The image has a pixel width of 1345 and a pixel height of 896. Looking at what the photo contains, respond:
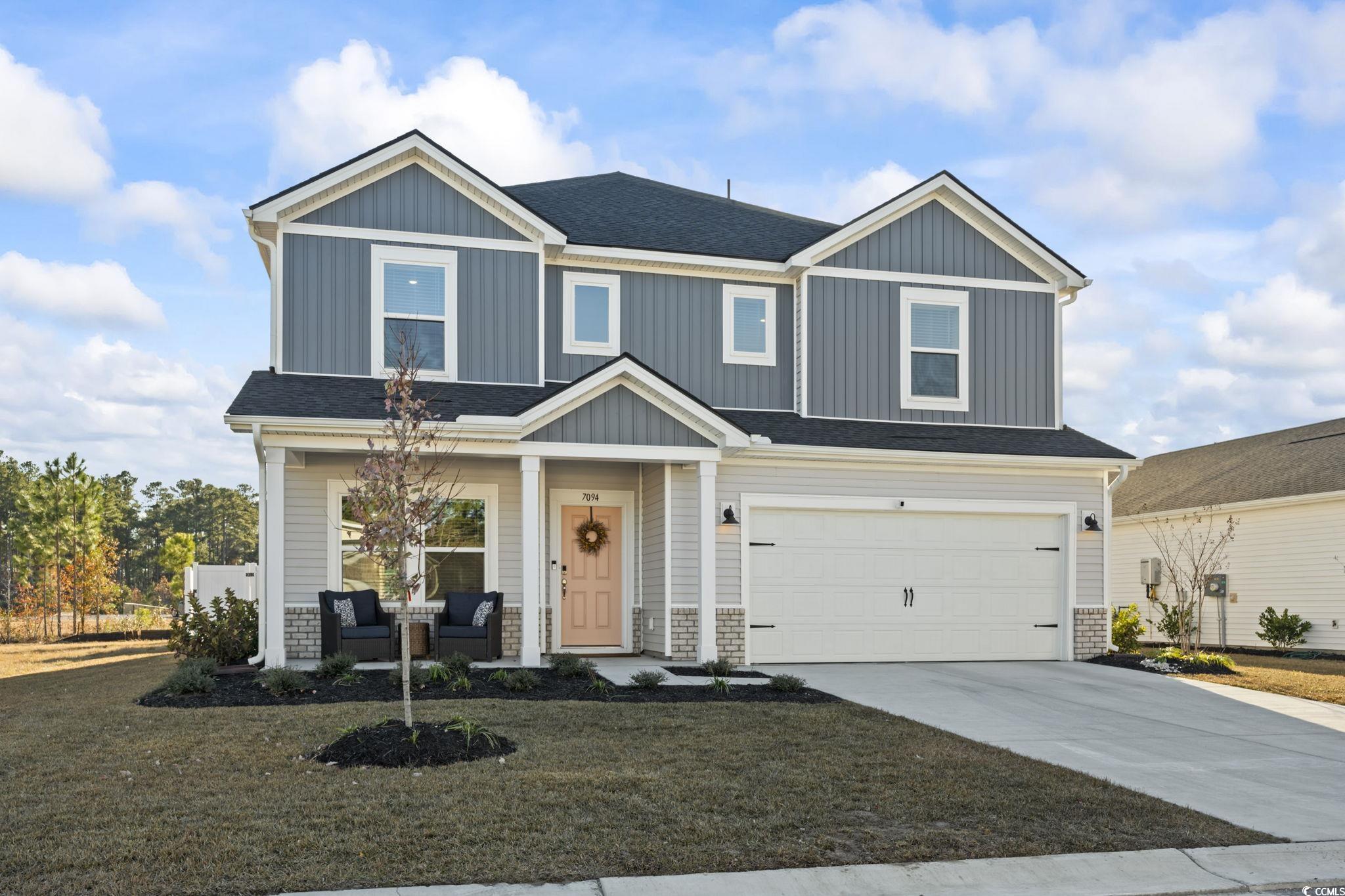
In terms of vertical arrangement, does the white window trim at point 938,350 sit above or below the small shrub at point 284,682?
above

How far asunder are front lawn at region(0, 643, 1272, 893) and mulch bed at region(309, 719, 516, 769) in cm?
17

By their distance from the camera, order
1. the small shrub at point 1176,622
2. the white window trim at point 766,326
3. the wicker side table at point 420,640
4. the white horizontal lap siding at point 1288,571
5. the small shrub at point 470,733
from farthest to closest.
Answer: the white horizontal lap siding at point 1288,571, the small shrub at point 1176,622, the white window trim at point 766,326, the wicker side table at point 420,640, the small shrub at point 470,733

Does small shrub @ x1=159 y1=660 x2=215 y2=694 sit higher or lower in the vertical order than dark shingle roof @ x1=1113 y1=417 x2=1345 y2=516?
lower

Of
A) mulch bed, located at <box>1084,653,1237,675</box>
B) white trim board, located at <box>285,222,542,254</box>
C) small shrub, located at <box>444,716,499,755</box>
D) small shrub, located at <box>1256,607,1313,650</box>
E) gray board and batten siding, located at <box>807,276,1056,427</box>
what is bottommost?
small shrub, located at <box>1256,607,1313,650</box>

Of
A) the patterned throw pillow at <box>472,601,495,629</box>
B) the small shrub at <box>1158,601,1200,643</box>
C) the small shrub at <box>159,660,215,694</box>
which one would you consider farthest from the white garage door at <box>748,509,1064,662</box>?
the small shrub at <box>159,660,215,694</box>

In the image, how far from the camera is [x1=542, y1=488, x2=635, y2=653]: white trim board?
599 inches

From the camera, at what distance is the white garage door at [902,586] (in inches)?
561

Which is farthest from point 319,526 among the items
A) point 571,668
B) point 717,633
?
point 717,633

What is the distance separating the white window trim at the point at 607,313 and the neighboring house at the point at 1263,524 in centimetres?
1275

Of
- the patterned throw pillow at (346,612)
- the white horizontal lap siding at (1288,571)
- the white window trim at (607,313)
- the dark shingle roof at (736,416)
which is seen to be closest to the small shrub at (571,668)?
the patterned throw pillow at (346,612)

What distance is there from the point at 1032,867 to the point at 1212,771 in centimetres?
315

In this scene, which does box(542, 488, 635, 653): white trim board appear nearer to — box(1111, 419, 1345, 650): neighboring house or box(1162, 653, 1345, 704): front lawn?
box(1162, 653, 1345, 704): front lawn

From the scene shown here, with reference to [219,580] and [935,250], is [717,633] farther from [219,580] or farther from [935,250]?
[219,580]

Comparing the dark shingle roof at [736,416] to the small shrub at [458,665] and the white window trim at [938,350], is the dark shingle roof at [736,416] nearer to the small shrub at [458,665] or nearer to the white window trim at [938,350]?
the white window trim at [938,350]
